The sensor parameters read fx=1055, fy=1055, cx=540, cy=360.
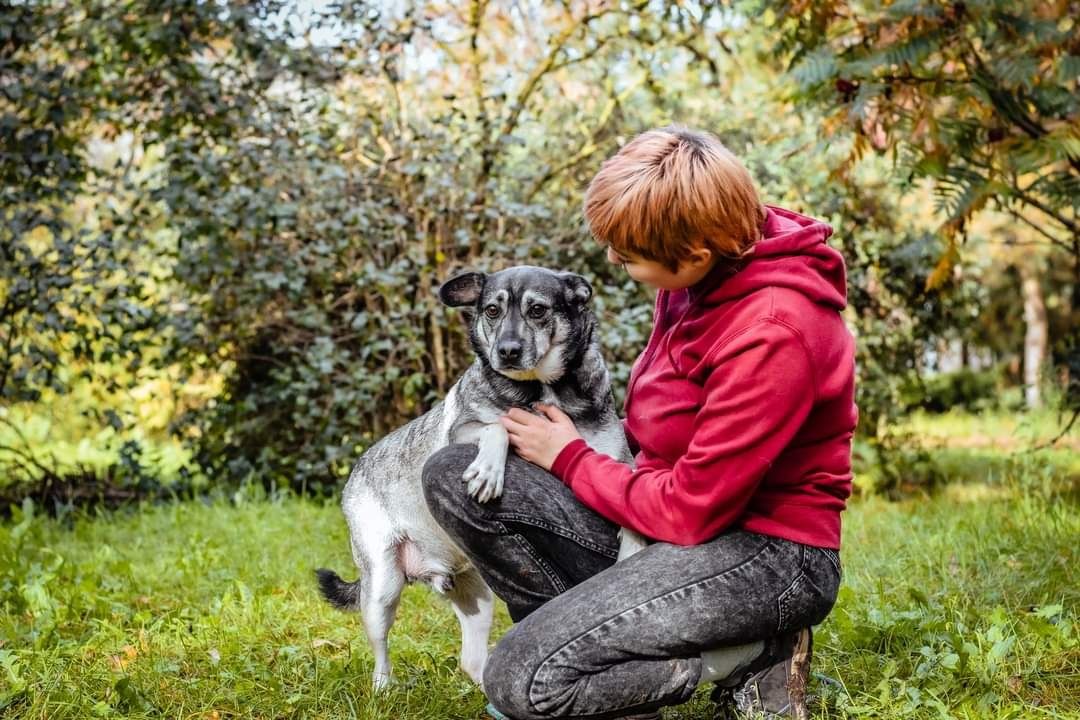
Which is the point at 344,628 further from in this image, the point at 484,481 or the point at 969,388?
the point at 969,388

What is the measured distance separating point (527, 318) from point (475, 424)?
375 millimetres

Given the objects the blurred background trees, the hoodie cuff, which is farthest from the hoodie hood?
the blurred background trees

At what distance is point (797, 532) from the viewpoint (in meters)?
2.59

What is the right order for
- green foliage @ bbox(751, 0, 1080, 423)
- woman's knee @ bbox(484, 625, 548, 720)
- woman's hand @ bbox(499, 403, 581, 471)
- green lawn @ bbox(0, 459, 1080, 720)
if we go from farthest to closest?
green foliage @ bbox(751, 0, 1080, 423) < green lawn @ bbox(0, 459, 1080, 720) < woman's hand @ bbox(499, 403, 581, 471) < woman's knee @ bbox(484, 625, 548, 720)

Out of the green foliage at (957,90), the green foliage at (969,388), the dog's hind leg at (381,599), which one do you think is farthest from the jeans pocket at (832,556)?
the green foliage at (969,388)

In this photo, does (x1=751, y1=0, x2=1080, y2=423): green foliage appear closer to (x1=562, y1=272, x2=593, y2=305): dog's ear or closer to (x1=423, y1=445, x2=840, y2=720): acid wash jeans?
(x1=562, y1=272, x2=593, y2=305): dog's ear

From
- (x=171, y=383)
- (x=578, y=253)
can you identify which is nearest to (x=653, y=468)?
(x=578, y=253)

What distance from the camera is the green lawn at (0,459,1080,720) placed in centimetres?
314

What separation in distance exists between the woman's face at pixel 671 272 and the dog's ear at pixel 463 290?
915mm

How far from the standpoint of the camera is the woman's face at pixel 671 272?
102 inches

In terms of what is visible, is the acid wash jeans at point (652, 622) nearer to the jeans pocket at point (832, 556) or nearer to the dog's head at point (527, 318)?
the jeans pocket at point (832, 556)

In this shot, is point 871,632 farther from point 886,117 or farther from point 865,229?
point 865,229

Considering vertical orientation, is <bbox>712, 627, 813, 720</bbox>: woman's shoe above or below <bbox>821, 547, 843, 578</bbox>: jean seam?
below

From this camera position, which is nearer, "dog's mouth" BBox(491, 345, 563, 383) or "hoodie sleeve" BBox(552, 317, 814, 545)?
"hoodie sleeve" BBox(552, 317, 814, 545)
